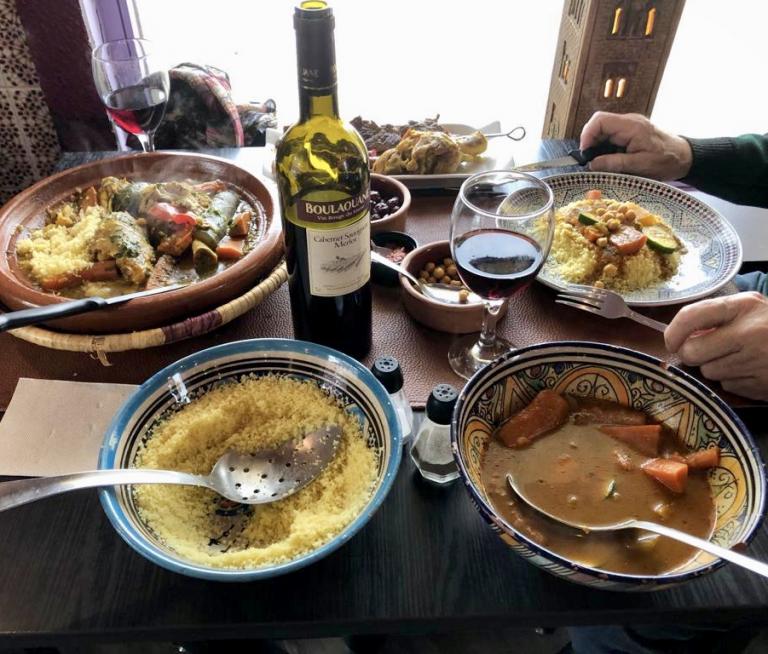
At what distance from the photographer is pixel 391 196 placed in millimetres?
1446

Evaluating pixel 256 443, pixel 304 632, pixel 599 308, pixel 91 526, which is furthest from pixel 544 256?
pixel 91 526

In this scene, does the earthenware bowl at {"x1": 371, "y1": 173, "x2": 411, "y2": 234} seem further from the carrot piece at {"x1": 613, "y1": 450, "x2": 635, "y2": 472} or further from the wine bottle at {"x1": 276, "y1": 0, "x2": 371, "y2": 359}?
the carrot piece at {"x1": 613, "y1": 450, "x2": 635, "y2": 472}

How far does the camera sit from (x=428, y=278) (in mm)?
1249

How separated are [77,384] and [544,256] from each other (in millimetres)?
812

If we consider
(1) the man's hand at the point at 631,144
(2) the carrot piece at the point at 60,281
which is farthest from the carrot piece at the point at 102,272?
(1) the man's hand at the point at 631,144

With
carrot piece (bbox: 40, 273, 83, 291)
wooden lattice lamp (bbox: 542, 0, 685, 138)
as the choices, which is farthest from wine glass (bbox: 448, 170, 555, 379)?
wooden lattice lamp (bbox: 542, 0, 685, 138)

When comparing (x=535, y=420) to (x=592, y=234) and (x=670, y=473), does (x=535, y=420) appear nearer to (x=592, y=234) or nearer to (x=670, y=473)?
(x=670, y=473)

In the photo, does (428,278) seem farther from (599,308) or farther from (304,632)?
(304,632)

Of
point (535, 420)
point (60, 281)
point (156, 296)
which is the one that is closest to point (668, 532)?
point (535, 420)

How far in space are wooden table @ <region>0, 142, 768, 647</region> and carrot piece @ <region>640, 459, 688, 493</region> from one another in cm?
12

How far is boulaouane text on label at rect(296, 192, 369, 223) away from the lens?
35.4 inches

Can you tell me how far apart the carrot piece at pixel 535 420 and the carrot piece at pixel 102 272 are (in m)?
0.83

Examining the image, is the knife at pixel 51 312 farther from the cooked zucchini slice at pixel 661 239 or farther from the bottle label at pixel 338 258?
the cooked zucchini slice at pixel 661 239

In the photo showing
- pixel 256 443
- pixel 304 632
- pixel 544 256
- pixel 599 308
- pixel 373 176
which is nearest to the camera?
pixel 304 632
